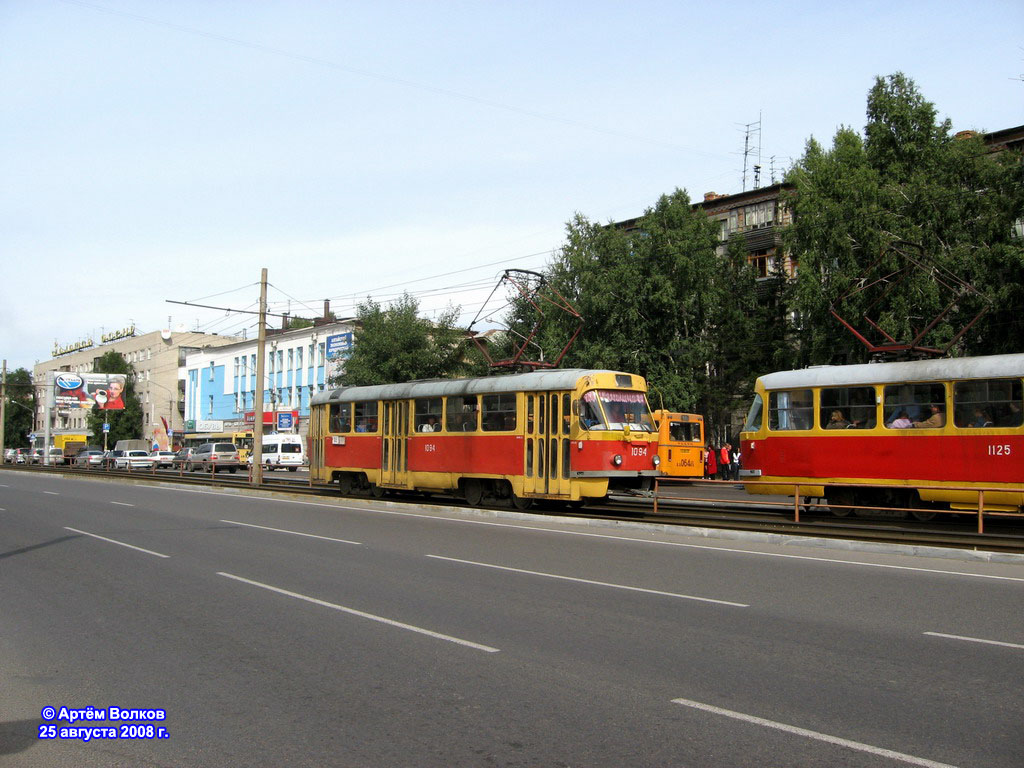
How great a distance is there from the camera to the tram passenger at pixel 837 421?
19.3 metres

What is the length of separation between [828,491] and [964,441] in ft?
10.6

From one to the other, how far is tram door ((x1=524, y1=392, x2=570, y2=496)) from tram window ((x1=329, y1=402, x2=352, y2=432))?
27.0 ft

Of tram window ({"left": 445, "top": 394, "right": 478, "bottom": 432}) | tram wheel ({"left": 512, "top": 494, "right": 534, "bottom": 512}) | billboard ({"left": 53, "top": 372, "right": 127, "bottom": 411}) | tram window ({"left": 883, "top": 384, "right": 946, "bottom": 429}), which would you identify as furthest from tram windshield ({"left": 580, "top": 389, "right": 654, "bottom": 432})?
billboard ({"left": 53, "top": 372, "right": 127, "bottom": 411})

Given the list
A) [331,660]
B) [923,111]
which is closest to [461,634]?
[331,660]

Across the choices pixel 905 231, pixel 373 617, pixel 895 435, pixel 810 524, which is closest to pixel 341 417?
pixel 810 524

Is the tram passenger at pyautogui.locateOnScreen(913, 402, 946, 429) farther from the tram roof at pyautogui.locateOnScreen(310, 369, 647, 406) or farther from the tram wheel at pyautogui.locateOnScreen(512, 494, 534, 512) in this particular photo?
the tram wheel at pyautogui.locateOnScreen(512, 494, 534, 512)

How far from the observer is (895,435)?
18344 millimetres

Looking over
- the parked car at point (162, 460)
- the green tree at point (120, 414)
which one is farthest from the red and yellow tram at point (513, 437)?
the green tree at point (120, 414)

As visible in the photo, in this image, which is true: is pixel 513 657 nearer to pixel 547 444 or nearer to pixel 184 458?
pixel 547 444

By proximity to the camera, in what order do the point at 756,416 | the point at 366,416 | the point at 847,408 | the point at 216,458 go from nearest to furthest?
the point at 847,408 < the point at 756,416 < the point at 366,416 < the point at 216,458

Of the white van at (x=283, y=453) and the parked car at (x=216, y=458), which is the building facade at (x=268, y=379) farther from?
the parked car at (x=216, y=458)

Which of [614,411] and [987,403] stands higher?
[987,403]

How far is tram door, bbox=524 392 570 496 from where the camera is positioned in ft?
68.1

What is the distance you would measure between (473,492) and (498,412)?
2.42m
